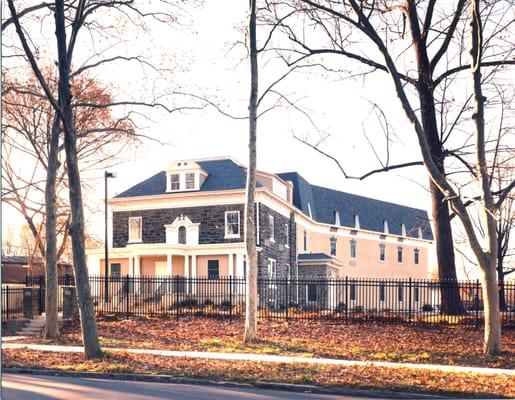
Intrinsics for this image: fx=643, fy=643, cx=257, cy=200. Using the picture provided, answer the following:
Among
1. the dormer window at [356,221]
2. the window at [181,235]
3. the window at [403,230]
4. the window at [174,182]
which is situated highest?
the window at [174,182]

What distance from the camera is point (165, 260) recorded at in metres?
39.4

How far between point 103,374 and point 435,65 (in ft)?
48.4

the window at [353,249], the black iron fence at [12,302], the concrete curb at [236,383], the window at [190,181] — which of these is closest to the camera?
the concrete curb at [236,383]

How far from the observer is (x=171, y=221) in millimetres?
39281

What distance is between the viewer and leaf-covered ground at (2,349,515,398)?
11133 mm

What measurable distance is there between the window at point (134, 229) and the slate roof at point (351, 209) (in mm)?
15071

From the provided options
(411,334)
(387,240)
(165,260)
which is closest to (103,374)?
(411,334)

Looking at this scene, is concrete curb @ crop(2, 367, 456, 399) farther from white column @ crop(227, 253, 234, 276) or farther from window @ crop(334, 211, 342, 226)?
window @ crop(334, 211, 342, 226)

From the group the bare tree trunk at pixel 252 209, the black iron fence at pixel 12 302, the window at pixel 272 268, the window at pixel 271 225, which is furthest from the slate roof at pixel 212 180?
the bare tree trunk at pixel 252 209

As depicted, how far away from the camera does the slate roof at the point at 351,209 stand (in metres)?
53.3

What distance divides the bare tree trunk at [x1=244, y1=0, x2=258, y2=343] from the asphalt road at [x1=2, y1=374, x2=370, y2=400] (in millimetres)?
6032

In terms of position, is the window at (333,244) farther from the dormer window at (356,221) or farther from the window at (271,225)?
the window at (271,225)

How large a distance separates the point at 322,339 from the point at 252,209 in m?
4.37

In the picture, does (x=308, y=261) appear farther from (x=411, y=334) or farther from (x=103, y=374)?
(x=103, y=374)
